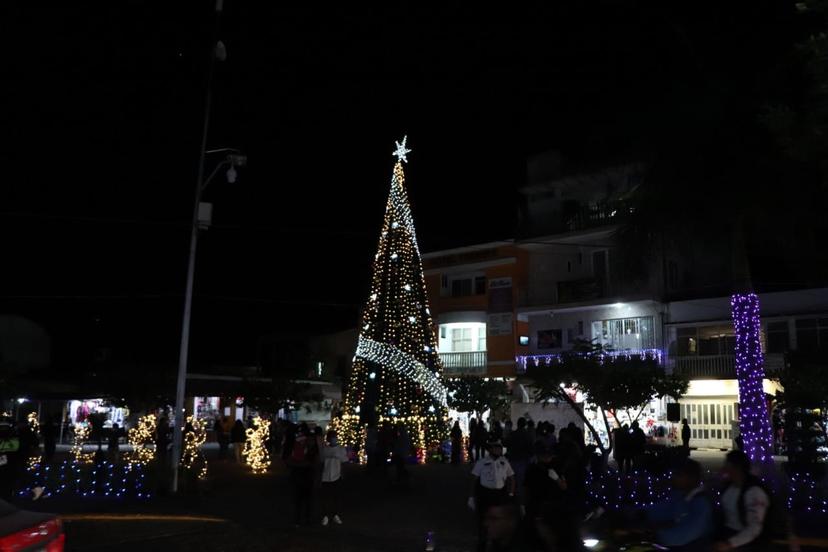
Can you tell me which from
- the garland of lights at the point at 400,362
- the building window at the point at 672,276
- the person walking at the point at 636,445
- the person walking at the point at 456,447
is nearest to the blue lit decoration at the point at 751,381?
the person walking at the point at 636,445

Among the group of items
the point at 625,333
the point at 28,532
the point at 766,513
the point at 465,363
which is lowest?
the point at 28,532

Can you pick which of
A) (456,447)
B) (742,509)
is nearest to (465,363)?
(456,447)

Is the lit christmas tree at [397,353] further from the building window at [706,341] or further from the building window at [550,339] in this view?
the building window at [706,341]

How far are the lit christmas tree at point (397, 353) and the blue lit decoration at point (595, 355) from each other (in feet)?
13.1

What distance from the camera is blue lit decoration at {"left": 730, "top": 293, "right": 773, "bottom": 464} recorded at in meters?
15.6

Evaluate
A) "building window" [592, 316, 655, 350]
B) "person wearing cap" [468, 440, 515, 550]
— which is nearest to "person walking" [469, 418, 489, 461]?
"building window" [592, 316, 655, 350]

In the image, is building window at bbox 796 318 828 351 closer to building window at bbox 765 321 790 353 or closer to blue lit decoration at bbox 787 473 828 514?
building window at bbox 765 321 790 353

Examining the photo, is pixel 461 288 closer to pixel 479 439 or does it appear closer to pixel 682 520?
pixel 479 439

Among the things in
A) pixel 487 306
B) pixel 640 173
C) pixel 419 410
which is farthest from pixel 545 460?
pixel 487 306

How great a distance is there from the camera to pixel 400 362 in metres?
26.6

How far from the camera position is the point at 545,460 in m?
9.43

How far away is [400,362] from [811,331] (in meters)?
15.6

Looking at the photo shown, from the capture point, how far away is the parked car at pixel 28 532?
5.82 m

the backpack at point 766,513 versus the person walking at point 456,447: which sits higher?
the backpack at point 766,513
